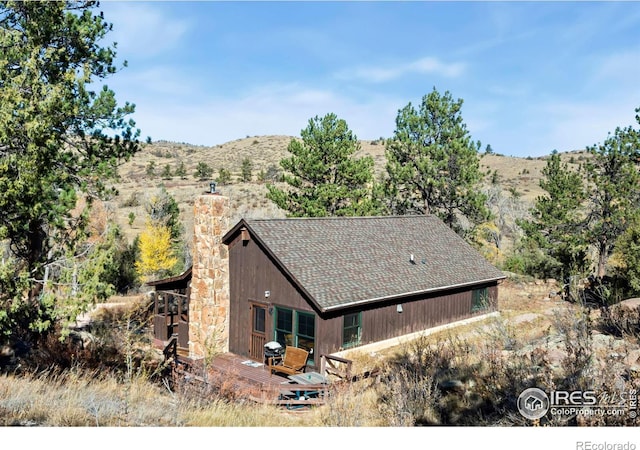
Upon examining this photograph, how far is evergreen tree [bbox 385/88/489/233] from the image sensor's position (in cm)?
3188

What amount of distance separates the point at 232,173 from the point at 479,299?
71.6 m

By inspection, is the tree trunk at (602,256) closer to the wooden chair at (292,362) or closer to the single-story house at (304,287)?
the single-story house at (304,287)

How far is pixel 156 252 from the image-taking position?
33.4 metres

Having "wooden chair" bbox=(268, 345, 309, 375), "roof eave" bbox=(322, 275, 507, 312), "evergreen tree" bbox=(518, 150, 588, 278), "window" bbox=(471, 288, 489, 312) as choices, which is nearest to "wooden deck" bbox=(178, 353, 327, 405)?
"wooden chair" bbox=(268, 345, 309, 375)

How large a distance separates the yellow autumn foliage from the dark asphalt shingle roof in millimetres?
15181

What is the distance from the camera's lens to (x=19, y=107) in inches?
453

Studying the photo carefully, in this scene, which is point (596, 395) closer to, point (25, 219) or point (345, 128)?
point (25, 219)

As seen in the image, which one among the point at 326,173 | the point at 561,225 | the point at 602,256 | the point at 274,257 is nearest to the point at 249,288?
the point at 274,257

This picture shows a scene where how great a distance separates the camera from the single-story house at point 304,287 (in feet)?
58.3

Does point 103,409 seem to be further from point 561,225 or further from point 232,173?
point 232,173

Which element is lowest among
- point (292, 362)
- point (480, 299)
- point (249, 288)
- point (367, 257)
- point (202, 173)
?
point (292, 362)

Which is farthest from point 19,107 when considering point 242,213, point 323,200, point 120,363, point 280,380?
point 242,213

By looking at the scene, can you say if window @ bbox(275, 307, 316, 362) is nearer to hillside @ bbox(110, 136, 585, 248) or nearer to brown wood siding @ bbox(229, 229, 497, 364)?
brown wood siding @ bbox(229, 229, 497, 364)

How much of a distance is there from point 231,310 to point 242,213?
33435mm
